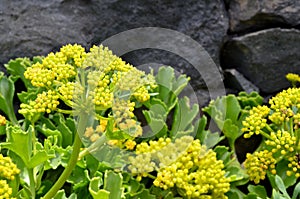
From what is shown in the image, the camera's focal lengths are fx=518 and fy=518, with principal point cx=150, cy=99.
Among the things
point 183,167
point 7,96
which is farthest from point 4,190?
point 7,96

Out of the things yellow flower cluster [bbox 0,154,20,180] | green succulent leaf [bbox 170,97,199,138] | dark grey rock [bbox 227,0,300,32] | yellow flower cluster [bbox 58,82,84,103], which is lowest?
green succulent leaf [bbox 170,97,199,138]

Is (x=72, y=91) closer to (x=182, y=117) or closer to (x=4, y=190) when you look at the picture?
(x=4, y=190)

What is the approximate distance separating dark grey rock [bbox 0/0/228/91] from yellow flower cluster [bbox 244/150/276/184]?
452 mm

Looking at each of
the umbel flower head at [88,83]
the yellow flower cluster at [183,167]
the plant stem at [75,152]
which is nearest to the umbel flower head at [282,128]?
the yellow flower cluster at [183,167]

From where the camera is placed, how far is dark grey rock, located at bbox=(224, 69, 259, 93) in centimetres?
173

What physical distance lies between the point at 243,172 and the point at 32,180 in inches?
23.0

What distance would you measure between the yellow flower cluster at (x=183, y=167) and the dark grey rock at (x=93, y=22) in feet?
1.55

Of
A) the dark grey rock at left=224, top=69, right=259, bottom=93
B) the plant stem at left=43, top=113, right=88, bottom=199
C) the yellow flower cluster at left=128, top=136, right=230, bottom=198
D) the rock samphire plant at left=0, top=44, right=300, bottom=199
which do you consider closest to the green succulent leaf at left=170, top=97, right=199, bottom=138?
the rock samphire plant at left=0, top=44, right=300, bottom=199

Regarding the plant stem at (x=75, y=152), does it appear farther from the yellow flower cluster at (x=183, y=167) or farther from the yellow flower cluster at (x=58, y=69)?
→ the yellow flower cluster at (x=183, y=167)

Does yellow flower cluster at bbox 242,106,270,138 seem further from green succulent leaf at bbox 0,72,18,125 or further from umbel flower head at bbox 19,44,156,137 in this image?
green succulent leaf at bbox 0,72,18,125

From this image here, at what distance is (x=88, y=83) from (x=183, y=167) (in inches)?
13.1

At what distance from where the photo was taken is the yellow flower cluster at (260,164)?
129 centimetres

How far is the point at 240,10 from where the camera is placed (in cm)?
169

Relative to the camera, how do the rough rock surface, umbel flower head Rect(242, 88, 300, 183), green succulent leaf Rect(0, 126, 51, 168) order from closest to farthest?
green succulent leaf Rect(0, 126, 51, 168) → umbel flower head Rect(242, 88, 300, 183) → the rough rock surface
